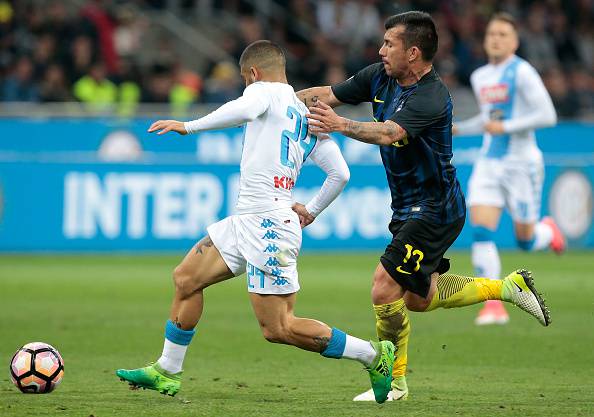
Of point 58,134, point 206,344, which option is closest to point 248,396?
point 206,344

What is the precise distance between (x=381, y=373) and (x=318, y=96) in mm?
1828

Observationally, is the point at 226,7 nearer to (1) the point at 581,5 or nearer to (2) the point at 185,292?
(1) the point at 581,5

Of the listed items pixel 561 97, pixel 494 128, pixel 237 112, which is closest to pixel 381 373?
pixel 237 112

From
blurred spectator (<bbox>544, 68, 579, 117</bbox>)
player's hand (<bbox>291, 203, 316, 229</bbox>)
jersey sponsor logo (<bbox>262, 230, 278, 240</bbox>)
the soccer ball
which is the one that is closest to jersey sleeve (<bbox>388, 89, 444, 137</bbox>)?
player's hand (<bbox>291, 203, 316, 229</bbox>)

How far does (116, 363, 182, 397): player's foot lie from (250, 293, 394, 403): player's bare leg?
0.62 m

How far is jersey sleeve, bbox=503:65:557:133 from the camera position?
11.3 metres

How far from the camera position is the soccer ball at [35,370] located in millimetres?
7164

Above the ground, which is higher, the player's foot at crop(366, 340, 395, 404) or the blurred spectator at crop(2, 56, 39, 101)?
the blurred spectator at crop(2, 56, 39, 101)

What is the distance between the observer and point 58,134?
18.2 m

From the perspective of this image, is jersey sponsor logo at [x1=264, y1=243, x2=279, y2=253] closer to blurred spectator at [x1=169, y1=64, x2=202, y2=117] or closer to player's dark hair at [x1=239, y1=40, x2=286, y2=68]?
player's dark hair at [x1=239, y1=40, x2=286, y2=68]

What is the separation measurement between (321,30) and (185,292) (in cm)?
1722

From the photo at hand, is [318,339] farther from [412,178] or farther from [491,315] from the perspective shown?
[491,315]

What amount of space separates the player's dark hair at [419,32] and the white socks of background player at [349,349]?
1692 millimetres

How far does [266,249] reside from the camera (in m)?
7.05
